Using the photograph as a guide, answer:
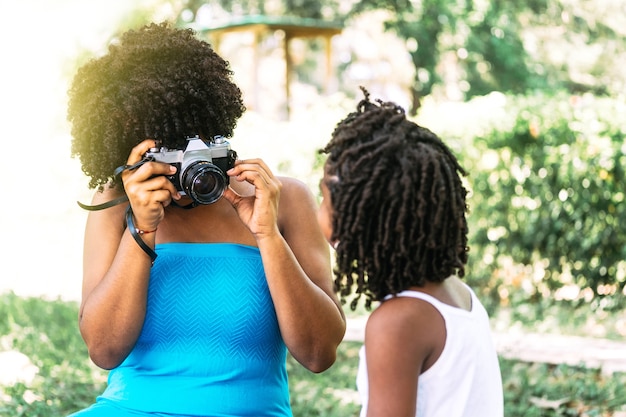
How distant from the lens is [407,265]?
1736 mm

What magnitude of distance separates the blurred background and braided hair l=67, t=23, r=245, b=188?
402 millimetres

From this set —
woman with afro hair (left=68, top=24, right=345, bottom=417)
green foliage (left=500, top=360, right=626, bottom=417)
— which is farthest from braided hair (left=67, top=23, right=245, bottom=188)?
green foliage (left=500, top=360, right=626, bottom=417)

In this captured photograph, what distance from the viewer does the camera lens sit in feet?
6.82

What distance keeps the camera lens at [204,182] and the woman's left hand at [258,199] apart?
0.03m

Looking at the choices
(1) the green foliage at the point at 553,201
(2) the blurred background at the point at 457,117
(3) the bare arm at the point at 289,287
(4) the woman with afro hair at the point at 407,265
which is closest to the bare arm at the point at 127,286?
(3) the bare arm at the point at 289,287

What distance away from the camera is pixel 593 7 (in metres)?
17.9

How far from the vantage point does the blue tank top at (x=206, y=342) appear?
2150 millimetres

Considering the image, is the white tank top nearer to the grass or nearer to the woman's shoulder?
the woman's shoulder

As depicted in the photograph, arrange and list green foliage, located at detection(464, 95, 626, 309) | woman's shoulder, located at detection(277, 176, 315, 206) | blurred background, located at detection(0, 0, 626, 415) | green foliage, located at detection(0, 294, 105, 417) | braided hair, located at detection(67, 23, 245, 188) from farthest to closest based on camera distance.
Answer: blurred background, located at detection(0, 0, 626, 415), green foliage, located at detection(464, 95, 626, 309), green foliage, located at detection(0, 294, 105, 417), woman's shoulder, located at detection(277, 176, 315, 206), braided hair, located at detection(67, 23, 245, 188)

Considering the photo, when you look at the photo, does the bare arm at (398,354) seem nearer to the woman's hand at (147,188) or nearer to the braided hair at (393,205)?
the braided hair at (393,205)

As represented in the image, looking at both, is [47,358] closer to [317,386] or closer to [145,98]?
[317,386]

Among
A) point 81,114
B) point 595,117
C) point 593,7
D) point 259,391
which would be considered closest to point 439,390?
point 259,391

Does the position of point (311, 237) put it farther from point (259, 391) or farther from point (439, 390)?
point (439, 390)

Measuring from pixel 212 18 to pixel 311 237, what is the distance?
18.7 m
